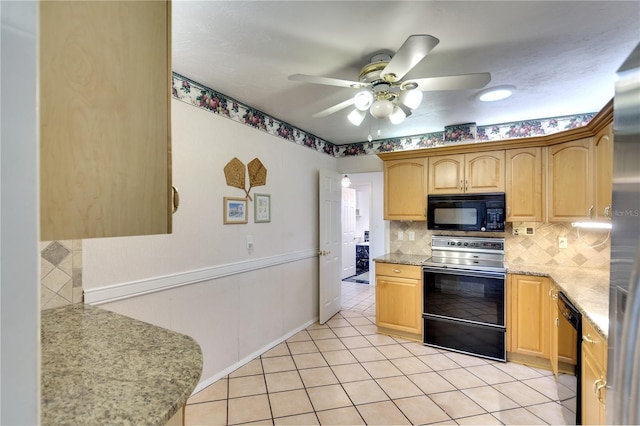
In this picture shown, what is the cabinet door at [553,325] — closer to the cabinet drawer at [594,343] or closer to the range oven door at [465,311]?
the range oven door at [465,311]

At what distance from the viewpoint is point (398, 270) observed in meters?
3.34

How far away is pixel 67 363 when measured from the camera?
910 mm

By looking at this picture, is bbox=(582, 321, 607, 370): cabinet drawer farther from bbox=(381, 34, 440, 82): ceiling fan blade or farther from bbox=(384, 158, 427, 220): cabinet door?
bbox=(384, 158, 427, 220): cabinet door

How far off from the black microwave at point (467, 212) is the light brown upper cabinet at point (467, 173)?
81 millimetres

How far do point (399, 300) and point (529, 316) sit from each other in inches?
47.6

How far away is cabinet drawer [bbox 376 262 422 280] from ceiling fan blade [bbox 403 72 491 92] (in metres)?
1.99

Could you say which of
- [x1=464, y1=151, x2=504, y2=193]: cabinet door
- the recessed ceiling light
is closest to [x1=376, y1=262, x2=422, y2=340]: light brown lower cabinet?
[x1=464, y1=151, x2=504, y2=193]: cabinet door

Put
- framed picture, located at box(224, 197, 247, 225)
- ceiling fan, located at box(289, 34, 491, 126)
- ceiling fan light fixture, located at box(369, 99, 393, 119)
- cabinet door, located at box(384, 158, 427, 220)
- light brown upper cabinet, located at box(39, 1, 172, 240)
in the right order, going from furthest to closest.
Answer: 1. cabinet door, located at box(384, 158, 427, 220)
2. framed picture, located at box(224, 197, 247, 225)
3. ceiling fan light fixture, located at box(369, 99, 393, 119)
4. ceiling fan, located at box(289, 34, 491, 126)
5. light brown upper cabinet, located at box(39, 1, 172, 240)

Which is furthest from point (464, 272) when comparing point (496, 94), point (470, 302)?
point (496, 94)

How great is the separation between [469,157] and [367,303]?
104 inches

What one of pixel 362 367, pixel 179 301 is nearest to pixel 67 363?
pixel 179 301

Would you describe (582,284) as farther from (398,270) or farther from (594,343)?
(398,270)

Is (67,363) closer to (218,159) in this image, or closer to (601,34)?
(218,159)

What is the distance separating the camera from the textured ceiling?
1504mm
